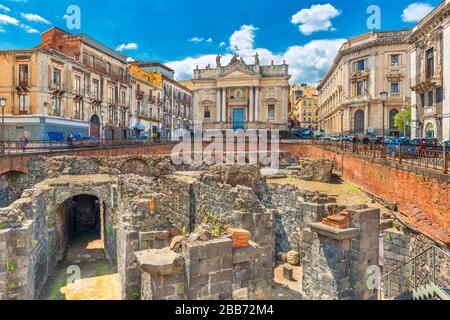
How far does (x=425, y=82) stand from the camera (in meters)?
27.8

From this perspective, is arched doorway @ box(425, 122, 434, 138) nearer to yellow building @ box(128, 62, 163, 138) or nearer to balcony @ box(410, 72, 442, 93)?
balcony @ box(410, 72, 442, 93)

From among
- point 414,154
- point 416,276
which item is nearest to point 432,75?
point 414,154

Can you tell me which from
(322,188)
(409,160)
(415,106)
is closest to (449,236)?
(409,160)

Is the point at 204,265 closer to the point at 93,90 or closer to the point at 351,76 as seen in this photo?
the point at 93,90

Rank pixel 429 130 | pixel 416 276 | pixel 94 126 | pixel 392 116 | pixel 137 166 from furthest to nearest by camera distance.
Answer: pixel 392 116
pixel 94 126
pixel 429 130
pixel 137 166
pixel 416 276

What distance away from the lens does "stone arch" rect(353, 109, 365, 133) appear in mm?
44713

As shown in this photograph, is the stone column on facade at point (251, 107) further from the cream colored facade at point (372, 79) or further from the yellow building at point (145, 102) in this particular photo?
the yellow building at point (145, 102)

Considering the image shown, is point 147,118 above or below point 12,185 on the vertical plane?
above

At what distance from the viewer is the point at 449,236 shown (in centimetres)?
950

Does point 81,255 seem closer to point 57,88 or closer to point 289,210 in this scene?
point 289,210

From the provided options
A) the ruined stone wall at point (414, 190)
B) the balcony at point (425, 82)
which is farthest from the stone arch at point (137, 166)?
the balcony at point (425, 82)

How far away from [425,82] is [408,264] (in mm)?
23797

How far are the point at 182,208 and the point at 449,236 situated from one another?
35.8 ft

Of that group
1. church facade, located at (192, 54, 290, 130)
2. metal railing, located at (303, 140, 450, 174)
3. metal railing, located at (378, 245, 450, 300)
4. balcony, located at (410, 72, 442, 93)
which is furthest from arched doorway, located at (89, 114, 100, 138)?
metal railing, located at (378, 245, 450, 300)
